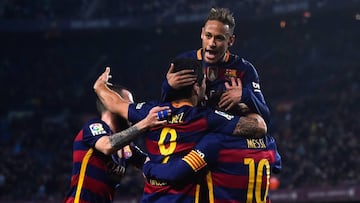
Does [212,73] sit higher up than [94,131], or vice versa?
[212,73]

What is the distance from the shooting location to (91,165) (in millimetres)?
5914

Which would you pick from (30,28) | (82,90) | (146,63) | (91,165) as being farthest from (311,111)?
(91,165)

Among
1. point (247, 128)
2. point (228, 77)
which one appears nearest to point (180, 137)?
point (247, 128)

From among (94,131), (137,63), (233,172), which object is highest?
(94,131)

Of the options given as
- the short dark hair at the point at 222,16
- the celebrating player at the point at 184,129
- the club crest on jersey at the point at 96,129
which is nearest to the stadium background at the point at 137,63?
the club crest on jersey at the point at 96,129

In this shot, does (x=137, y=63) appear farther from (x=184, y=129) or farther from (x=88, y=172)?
(x=184, y=129)

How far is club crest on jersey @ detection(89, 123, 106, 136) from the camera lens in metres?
5.73

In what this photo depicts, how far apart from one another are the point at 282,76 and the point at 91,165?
22.2m

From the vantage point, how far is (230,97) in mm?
5340

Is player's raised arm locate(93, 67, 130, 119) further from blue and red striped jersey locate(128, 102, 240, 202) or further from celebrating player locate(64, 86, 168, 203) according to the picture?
blue and red striped jersey locate(128, 102, 240, 202)

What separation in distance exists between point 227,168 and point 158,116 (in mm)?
663

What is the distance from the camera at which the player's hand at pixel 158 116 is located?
480cm

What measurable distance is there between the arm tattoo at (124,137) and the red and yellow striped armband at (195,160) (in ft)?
1.72

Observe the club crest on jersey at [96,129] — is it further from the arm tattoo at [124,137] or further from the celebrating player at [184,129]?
the celebrating player at [184,129]
